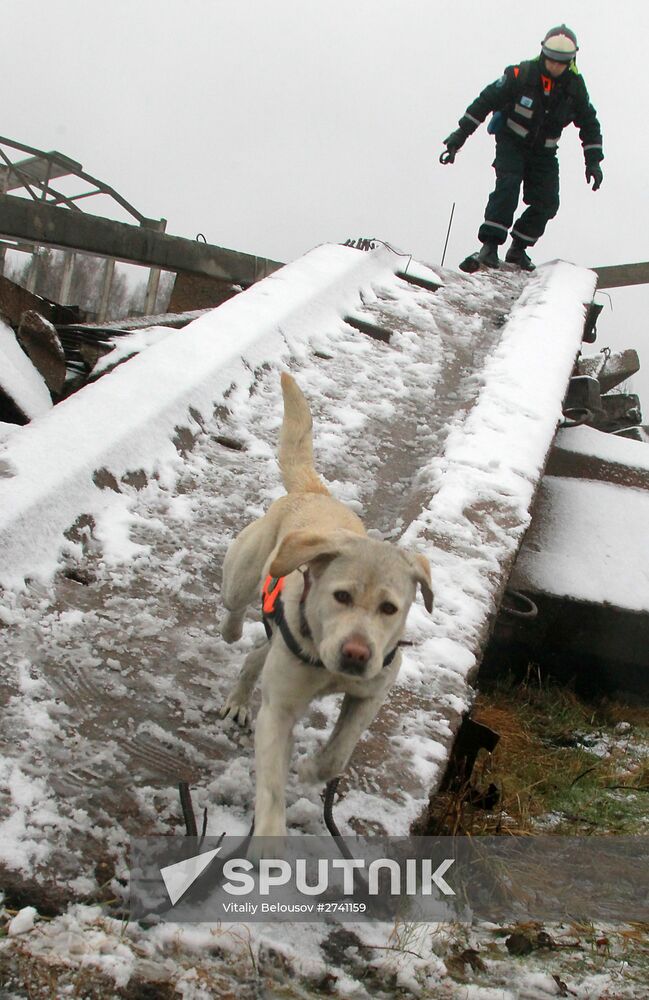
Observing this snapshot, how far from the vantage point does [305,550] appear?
7.58 ft

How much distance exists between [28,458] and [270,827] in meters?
2.01

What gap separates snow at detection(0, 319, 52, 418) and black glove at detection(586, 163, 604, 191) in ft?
21.0

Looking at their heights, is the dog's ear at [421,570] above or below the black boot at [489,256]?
below

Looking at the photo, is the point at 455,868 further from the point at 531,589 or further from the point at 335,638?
the point at 531,589

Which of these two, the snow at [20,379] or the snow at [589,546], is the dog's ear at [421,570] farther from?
the snow at [20,379]

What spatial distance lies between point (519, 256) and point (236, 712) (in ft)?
24.5

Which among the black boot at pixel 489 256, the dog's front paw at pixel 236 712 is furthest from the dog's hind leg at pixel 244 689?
the black boot at pixel 489 256

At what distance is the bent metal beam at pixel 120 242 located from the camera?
25.2 ft

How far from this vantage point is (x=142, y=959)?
198 cm

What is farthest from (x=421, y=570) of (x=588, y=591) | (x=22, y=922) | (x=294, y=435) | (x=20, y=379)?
(x=20, y=379)

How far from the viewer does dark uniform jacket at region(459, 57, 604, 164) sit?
27.6 feet

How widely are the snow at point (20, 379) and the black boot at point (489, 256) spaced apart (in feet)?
17.5
